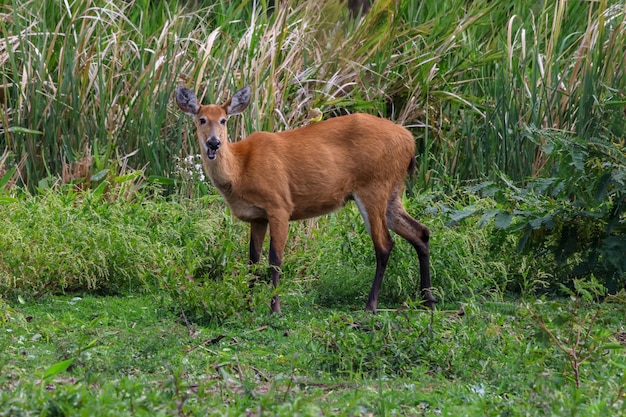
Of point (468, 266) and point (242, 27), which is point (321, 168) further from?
point (242, 27)

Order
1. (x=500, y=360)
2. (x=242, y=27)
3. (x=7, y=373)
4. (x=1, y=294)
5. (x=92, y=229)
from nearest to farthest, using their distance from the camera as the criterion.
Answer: (x=7, y=373) < (x=500, y=360) < (x=1, y=294) < (x=92, y=229) < (x=242, y=27)

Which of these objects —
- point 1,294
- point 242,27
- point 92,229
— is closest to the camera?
point 1,294

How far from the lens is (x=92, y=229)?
22.8ft

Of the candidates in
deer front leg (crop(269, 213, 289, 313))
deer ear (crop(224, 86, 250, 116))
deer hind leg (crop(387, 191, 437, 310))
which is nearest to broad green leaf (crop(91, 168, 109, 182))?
deer ear (crop(224, 86, 250, 116))

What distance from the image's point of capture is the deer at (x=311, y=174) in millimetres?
6992

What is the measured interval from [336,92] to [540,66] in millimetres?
1852

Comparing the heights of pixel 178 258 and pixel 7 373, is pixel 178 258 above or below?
below

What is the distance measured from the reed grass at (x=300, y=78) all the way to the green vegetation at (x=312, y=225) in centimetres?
3

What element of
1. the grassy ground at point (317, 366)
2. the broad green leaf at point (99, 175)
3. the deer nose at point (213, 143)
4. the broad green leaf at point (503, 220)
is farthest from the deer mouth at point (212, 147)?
the broad green leaf at point (503, 220)

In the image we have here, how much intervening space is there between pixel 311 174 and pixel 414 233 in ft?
2.70

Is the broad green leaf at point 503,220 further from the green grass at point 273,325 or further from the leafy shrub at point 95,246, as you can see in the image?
the leafy shrub at point 95,246

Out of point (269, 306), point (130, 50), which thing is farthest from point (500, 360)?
point (130, 50)

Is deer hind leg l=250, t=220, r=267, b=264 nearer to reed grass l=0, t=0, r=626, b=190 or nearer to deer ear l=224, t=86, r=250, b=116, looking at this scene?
deer ear l=224, t=86, r=250, b=116

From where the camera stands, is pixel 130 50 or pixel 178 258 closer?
pixel 178 258
